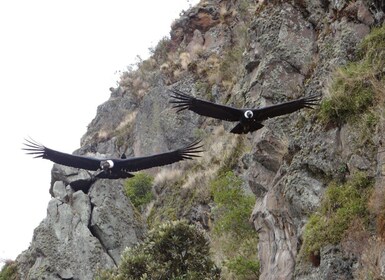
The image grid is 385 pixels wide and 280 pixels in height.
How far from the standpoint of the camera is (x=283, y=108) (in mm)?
12625

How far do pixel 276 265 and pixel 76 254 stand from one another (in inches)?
313

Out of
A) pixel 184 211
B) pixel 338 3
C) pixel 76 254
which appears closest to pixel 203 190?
pixel 184 211

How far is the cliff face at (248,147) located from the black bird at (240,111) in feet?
2.01

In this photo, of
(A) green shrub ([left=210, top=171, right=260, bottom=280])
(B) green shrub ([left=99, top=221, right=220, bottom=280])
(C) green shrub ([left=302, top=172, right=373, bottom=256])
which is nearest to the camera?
(C) green shrub ([left=302, top=172, right=373, bottom=256])

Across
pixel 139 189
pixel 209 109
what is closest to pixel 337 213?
pixel 209 109

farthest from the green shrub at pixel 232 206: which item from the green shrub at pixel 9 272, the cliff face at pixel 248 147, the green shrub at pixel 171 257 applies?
the green shrub at pixel 9 272

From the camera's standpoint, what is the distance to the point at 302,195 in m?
11.8

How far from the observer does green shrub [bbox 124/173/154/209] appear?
2623cm

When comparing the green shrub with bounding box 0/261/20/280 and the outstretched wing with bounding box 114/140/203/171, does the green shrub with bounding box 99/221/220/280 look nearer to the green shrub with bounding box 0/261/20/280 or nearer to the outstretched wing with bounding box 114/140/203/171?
the outstretched wing with bounding box 114/140/203/171

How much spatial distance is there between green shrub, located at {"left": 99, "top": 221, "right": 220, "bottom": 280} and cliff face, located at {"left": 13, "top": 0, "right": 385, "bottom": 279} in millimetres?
1804

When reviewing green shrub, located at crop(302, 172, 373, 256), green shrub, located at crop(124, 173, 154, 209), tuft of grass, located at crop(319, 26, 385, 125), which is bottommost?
green shrub, located at crop(302, 172, 373, 256)

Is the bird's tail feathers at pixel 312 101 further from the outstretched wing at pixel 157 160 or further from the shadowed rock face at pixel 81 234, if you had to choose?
the shadowed rock face at pixel 81 234

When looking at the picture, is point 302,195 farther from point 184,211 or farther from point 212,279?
point 184,211

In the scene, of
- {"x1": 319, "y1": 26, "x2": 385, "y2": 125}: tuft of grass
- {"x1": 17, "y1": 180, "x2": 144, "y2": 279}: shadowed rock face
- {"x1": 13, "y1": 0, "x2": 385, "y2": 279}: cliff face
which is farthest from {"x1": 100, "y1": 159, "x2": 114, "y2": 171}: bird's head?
{"x1": 17, "y1": 180, "x2": 144, "y2": 279}: shadowed rock face
